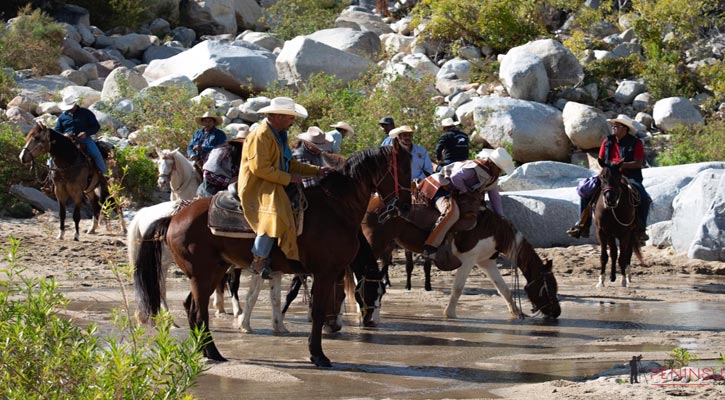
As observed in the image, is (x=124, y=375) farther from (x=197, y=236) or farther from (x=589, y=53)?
(x=589, y=53)

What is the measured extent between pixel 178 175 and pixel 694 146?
13.5 metres

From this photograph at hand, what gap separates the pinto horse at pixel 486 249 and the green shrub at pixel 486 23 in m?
17.7

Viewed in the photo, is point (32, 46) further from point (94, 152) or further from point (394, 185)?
point (394, 185)

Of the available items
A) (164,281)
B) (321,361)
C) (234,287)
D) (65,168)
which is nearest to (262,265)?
(321,361)

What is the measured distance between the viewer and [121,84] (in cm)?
2525

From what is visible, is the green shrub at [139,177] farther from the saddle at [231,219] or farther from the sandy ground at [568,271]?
the saddle at [231,219]

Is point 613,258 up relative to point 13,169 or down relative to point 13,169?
down

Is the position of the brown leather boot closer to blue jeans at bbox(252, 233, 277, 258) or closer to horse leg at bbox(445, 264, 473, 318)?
blue jeans at bbox(252, 233, 277, 258)

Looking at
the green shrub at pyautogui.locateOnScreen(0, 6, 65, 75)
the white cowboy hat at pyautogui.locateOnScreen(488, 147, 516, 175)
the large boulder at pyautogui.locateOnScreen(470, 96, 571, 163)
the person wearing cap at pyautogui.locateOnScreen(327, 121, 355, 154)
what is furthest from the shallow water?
the green shrub at pyautogui.locateOnScreen(0, 6, 65, 75)

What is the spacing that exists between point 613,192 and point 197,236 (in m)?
7.12

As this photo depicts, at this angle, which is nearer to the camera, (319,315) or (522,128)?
(319,315)

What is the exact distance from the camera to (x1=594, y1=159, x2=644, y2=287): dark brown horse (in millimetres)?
14414

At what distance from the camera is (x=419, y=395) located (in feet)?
26.1

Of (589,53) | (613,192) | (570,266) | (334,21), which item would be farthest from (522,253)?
(334,21)
